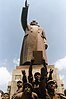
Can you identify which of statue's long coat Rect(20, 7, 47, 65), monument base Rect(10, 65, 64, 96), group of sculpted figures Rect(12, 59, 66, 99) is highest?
statue's long coat Rect(20, 7, 47, 65)

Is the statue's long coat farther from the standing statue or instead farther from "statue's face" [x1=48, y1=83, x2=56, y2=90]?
"statue's face" [x1=48, y1=83, x2=56, y2=90]

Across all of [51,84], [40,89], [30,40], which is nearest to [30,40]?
[30,40]

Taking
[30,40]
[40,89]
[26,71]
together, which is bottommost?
[40,89]

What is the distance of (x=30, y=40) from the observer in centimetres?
1381

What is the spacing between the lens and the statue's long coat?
13383mm

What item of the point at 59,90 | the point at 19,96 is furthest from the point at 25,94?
the point at 59,90

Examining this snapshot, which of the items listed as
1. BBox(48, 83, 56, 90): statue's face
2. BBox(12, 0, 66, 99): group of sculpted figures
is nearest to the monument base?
BBox(12, 0, 66, 99): group of sculpted figures

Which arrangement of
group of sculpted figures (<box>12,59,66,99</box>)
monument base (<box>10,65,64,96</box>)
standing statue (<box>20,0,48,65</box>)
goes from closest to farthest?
group of sculpted figures (<box>12,59,66,99</box>) < monument base (<box>10,65,64,96</box>) < standing statue (<box>20,0,48,65</box>)

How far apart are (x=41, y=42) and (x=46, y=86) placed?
4.24 m

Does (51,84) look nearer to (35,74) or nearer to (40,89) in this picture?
(40,89)

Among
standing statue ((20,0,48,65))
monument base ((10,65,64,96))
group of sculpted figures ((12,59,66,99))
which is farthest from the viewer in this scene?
standing statue ((20,0,48,65))

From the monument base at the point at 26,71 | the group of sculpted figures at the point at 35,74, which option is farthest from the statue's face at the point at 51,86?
the monument base at the point at 26,71

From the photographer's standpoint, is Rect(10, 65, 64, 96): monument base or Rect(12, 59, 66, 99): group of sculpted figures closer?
Rect(12, 59, 66, 99): group of sculpted figures

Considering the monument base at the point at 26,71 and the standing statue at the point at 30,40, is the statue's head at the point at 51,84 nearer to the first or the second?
the monument base at the point at 26,71
